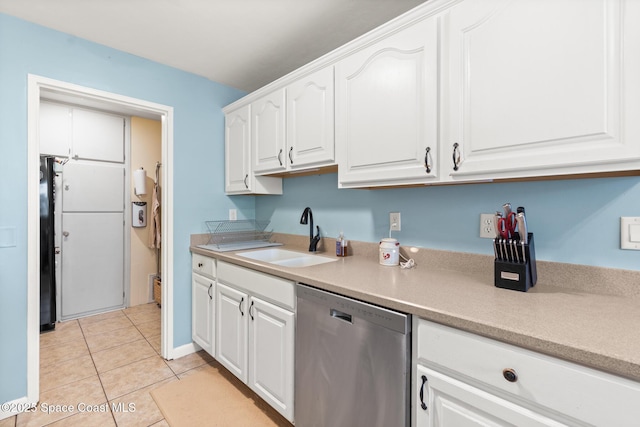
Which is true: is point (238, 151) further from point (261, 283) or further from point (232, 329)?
point (232, 329)

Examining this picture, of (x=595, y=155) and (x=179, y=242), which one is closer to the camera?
(x=595, y=155)

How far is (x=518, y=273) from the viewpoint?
1102 millimetres

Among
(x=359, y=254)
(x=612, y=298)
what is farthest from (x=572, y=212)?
(x=359, y=254)

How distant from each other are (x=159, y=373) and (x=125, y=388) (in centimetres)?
22

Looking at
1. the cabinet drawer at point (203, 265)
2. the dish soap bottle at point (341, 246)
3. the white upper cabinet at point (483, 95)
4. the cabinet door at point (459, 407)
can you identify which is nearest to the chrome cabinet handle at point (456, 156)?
the white upper cabinet at point (483, 95)

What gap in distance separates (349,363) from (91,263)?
3383mm

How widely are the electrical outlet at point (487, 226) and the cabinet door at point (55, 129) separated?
395cm

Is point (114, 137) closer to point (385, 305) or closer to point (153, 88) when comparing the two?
point (153, 88)

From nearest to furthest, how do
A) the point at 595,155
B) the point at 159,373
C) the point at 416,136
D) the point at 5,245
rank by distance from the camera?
the point at 595,155
the point at 416,136
the point at 5,245
the point at 159,373

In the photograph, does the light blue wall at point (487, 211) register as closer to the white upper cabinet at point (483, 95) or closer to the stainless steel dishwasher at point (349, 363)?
the white upper cabinet at point (483, 95)

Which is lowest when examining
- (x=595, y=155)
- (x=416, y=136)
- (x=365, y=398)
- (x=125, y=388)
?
(x=125, y=388)

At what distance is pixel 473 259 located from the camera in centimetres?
142

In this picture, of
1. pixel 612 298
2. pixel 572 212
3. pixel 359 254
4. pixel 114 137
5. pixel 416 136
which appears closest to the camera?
pixel 612 298

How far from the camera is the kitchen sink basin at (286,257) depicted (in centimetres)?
199
